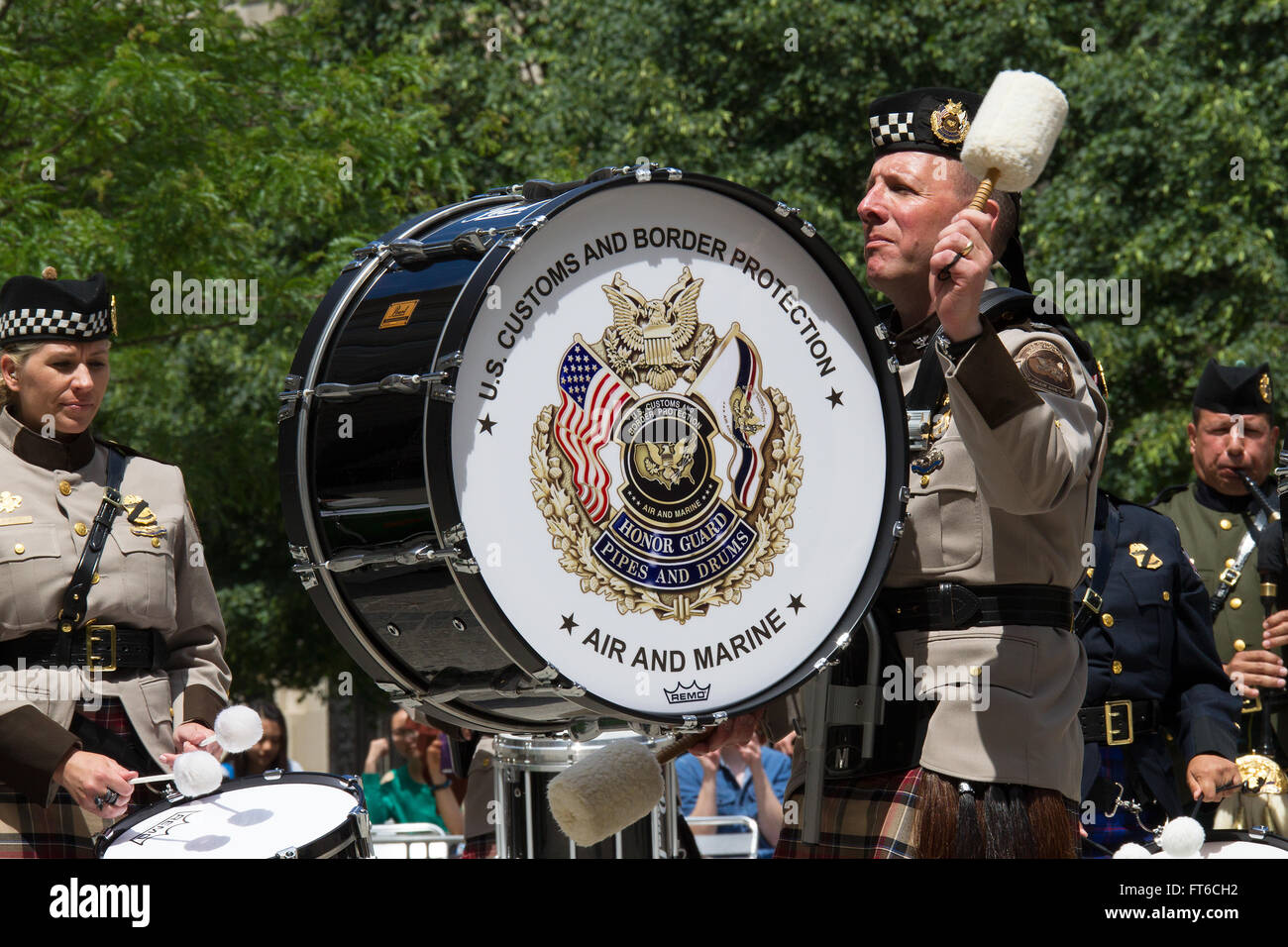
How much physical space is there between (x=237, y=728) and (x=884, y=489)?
1.47m

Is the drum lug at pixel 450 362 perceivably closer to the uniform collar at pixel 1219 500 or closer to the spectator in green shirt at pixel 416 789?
the uniform collar at pixel 1219 500

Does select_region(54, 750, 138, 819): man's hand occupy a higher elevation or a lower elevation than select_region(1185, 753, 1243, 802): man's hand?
higher

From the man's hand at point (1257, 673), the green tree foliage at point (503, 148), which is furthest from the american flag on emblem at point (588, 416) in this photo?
the green tree foliage at point (503, 148)

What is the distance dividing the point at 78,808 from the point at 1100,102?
8962 millimetres

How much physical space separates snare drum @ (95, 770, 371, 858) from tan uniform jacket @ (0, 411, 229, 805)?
558mm

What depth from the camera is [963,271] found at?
9.14ft

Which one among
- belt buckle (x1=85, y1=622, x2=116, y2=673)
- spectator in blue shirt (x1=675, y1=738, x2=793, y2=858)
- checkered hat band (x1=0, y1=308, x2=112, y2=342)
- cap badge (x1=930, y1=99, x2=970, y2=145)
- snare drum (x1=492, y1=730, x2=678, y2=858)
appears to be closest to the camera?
cap badge (x1=930, y1=99, x2=970, y2=145)

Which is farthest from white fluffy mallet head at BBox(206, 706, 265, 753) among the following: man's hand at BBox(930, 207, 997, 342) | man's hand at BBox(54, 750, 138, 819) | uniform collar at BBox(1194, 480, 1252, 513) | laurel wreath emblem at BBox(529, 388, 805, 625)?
uniform collar at BBox(1194, 480, 1252, 513)

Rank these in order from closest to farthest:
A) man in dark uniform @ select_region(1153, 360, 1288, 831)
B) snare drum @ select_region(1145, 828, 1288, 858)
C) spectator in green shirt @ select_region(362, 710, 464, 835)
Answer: snare drum @ select_region(1145, 828, 1288, 858) < man in dark uniform @ select_region(1153, 360, 1288, 831) < spectator in green shirt @ select_region(362, 710, 464, 835)

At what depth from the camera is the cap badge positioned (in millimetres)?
3414

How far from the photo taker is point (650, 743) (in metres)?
3.35

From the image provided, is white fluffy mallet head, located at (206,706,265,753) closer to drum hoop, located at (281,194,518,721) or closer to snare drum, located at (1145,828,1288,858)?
drum hoop, located at (281,194,518,721)
